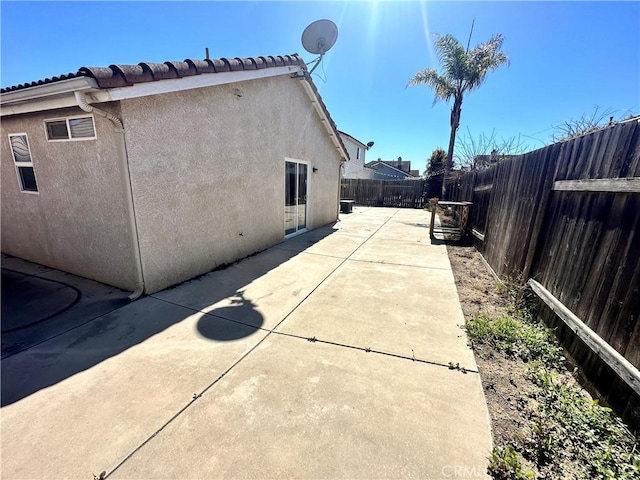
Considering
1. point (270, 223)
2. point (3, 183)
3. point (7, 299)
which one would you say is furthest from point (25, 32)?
point (270, 223)

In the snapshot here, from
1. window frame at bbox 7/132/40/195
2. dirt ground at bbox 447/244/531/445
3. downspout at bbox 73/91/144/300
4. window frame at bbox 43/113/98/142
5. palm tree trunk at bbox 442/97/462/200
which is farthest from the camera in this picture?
palm tree trunk at bbox 442/97/462/200

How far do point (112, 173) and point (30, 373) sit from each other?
2718 millimetres

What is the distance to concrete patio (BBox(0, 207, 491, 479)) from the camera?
5.66 feet

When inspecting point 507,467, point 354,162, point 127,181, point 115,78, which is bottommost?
point 507,467

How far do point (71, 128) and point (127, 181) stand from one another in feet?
5.06

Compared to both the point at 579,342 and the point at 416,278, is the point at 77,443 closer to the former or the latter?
the point at 579,342

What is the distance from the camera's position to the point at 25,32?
15.1 ft

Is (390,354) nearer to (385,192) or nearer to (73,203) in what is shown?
(73,203)

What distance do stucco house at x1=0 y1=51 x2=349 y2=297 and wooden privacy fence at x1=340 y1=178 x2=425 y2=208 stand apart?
14526 millimetres

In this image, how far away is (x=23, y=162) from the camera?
522 cm

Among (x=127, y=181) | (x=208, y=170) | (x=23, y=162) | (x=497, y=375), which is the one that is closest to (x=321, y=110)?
(x=208, y=170)

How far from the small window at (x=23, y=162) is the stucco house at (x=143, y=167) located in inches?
1.4

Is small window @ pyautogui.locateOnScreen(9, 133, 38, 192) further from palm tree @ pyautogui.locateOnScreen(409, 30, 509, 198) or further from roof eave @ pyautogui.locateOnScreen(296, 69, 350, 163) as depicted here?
palm tree @ pyautogui.locateOnScreen(409, 30, 509, 198)

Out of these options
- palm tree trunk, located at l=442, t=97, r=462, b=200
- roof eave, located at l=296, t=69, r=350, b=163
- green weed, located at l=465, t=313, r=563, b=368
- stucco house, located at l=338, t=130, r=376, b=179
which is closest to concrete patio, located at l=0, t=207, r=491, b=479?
green weed, located at l=465, t=313, r=563, b=368
